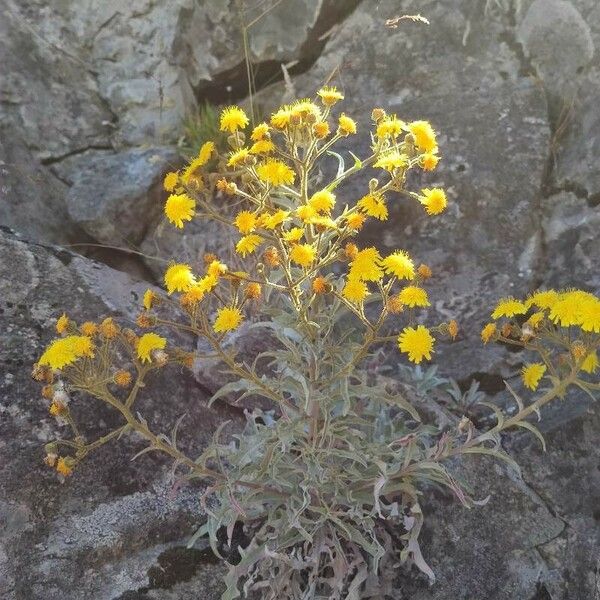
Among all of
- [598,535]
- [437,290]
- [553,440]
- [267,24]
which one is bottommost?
[598,535]

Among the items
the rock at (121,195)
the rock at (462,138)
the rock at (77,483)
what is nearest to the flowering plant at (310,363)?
the rock at (77,483)

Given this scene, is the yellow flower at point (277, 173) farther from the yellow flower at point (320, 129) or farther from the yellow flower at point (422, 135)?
the yellow flower at point (422, 135)

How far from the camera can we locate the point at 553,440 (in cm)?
247

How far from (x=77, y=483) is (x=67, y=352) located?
24.3 inches

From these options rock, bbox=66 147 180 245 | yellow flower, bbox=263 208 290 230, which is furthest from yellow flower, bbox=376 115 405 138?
rock, bbox=66 147 180 245

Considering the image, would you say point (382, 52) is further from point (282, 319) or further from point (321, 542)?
point (321, 542)

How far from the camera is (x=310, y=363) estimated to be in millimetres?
1926

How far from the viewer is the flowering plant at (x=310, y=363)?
1773 mm

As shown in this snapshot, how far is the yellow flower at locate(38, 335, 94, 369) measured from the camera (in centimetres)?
177

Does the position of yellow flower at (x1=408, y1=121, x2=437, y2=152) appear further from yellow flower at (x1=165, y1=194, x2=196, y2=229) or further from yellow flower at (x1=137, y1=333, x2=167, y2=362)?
yellow flower at (x1=137, y1=333, x2=167, y2=362)

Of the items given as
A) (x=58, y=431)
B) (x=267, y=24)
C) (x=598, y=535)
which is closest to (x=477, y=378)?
(x=598, y=535)

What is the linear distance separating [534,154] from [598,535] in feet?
5.33

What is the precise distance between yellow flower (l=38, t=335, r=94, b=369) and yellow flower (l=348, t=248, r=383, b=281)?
663mm

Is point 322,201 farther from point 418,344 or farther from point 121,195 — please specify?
point 121,195
